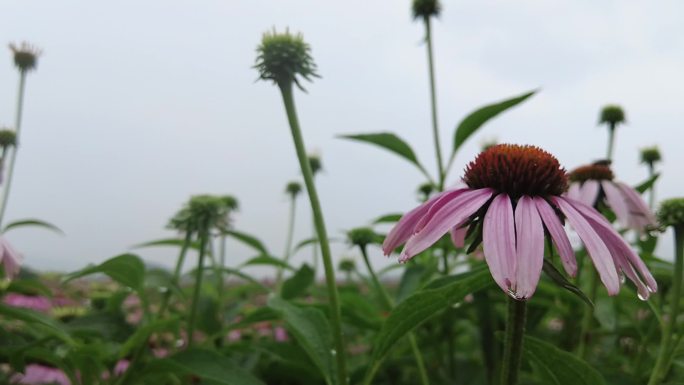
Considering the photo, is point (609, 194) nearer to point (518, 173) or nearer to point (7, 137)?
point (518, 173)

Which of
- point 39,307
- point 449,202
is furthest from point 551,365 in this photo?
point 39,307

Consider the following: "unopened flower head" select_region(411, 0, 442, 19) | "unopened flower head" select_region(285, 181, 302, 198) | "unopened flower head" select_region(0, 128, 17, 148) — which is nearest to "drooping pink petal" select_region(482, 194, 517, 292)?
"unopened flower head" select_region(411, 0, 442, 19)

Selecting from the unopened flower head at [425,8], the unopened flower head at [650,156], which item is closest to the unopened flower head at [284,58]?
the unopened flower head at [425,8]

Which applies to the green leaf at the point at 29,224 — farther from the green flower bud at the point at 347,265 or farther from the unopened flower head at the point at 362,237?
the green flower bud at the point at 347,265

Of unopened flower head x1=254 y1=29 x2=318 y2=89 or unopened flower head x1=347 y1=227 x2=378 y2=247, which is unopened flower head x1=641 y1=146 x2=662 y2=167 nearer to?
unopened flower head x1=347 y1=227 x2=378 y2=247

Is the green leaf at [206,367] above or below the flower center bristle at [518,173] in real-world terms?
below
